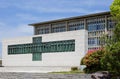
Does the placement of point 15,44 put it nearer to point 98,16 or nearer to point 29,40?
point 29,40

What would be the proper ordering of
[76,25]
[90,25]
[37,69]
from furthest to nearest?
[76,25], [90,25], [37,69]

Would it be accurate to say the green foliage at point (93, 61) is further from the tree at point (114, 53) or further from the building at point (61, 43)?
the building at point (61, 43)

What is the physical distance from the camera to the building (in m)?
46.8

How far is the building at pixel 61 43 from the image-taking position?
46844 mm

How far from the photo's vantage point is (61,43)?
49.2m

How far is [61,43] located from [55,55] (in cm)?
210

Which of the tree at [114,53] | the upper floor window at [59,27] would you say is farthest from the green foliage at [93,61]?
the upper floor window at [59,27]

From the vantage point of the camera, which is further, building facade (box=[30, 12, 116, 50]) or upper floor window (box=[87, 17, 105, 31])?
upper floor window (box=[87, 17, 105, 31])

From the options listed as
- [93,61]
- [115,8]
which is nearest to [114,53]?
[115,8]

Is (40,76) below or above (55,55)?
below

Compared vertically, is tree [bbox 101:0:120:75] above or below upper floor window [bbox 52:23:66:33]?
below

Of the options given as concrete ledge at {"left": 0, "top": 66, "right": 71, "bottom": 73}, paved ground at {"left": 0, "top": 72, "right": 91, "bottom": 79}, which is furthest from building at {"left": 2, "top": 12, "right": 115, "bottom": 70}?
paved ground at {"left": 0, "top": 72, "right": 91, "bottom": 79}

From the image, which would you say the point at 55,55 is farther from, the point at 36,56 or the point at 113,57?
the point at 113,57

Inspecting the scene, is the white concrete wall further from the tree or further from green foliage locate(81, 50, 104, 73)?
the tree
